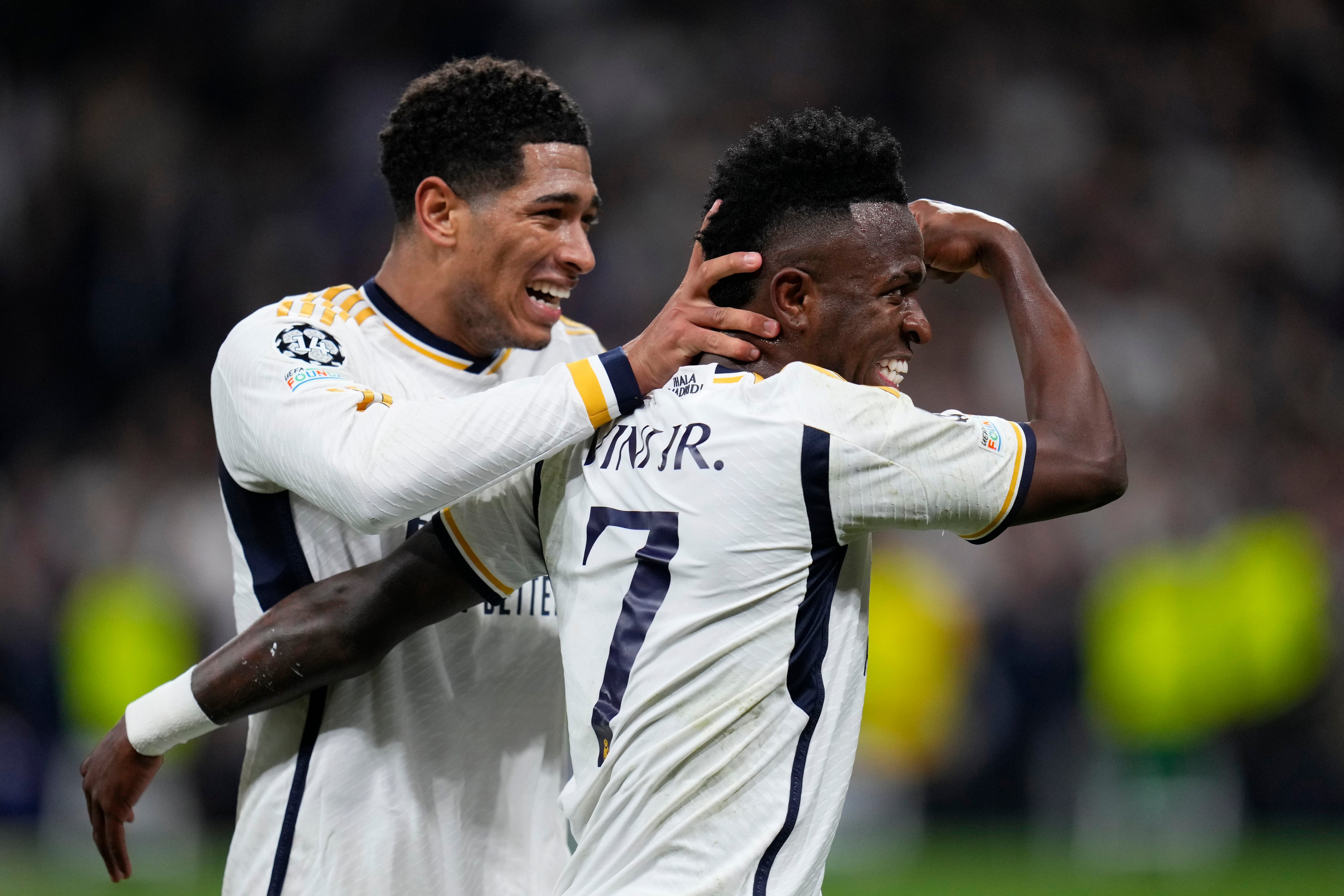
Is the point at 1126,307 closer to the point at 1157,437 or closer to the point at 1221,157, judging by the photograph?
the point at 1157,437

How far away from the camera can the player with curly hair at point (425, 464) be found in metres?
2.38

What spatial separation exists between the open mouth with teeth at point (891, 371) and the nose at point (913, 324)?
0.16 feet

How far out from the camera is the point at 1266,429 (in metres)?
10.7

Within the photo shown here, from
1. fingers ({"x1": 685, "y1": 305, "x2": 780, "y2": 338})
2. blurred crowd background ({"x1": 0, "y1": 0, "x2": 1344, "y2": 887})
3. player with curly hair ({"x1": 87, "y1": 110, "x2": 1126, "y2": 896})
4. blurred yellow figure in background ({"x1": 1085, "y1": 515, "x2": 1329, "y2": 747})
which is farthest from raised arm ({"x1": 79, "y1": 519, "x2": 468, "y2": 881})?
blurred yellow figure in background ({"x1": 1085, "y1": 515, "x2": 1329, "y2": 747})

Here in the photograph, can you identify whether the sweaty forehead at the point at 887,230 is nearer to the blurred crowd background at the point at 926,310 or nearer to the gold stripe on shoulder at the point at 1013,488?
the gold stripe on shoulder at the point at 1013,488

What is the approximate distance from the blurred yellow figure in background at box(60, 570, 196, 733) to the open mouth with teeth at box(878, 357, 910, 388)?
7.27 meters

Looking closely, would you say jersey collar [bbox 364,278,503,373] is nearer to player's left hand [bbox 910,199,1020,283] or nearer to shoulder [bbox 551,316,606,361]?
shoulder [bbox 551,316,606,361]

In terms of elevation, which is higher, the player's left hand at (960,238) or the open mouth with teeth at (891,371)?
the player's left hand at (960,238)

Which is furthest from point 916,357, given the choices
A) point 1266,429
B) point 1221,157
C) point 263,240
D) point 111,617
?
point 111,617

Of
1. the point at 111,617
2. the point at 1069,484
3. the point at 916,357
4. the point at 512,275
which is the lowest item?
the point at 111,617

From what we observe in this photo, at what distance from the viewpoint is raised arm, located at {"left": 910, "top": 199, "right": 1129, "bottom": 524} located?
90.0 inches

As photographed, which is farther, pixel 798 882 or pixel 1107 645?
pixel 1107 645

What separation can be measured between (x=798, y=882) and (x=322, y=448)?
3.72 ft

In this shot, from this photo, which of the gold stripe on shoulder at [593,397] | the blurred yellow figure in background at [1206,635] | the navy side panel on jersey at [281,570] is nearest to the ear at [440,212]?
the navy side panel on jersey at [281,570]
